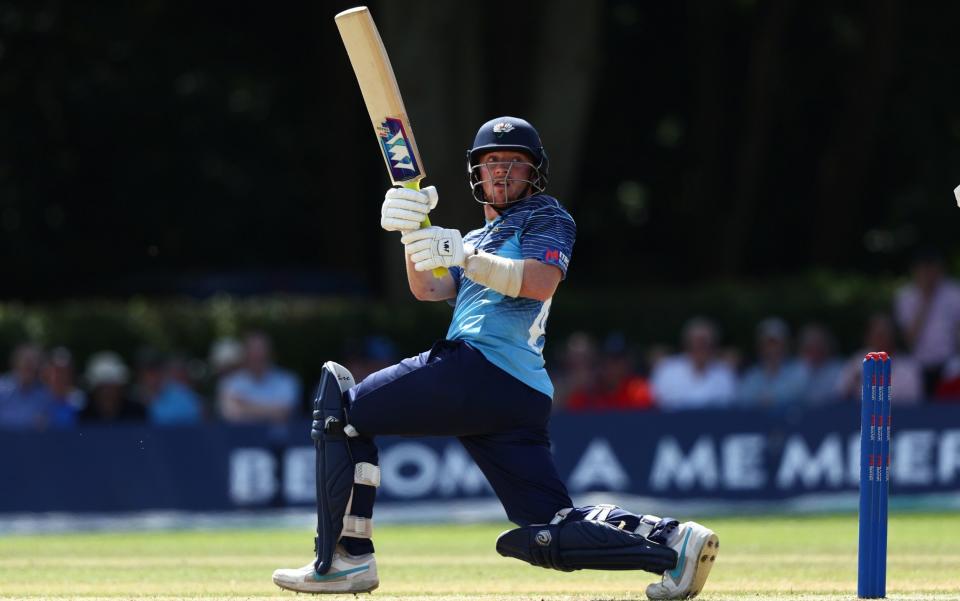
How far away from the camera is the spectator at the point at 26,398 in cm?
1285

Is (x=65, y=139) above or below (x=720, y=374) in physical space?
above

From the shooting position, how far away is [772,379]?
13.3m

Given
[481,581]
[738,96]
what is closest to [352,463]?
[481,581]

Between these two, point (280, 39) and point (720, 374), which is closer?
point (720, 374)

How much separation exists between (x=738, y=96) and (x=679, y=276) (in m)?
2.77

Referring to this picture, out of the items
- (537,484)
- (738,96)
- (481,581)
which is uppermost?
(738,96)

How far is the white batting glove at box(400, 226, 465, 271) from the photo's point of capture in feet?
19.2

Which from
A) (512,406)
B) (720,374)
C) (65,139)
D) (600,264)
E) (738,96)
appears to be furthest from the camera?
(600,264)

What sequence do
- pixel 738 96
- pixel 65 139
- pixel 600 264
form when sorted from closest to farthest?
1. pixel 65 139
2. pixel 738 96
3. pixel 600 264

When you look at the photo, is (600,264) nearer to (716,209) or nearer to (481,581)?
(716,209)

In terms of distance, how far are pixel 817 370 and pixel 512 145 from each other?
787 cm

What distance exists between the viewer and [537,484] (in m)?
6.06

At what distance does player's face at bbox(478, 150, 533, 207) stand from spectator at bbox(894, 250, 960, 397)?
27.3 feet

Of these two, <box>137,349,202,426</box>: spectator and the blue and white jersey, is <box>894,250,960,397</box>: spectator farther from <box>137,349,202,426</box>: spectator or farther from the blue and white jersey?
the blue and white jersey
